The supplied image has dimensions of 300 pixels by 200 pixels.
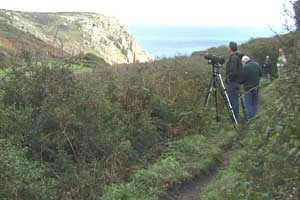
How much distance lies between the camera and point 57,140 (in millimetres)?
10195

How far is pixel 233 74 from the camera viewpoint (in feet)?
44.4

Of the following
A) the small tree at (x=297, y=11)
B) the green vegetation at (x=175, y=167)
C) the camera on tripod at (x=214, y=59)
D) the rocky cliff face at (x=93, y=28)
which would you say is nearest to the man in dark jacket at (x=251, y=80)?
the camera on tripod at (x=214, y=59)

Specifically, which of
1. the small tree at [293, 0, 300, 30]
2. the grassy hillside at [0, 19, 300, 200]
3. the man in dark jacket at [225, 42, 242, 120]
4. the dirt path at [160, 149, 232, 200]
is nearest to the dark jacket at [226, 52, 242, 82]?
the man in dark jacket at [225, 42, 242, 120]

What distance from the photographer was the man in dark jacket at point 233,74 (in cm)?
1346

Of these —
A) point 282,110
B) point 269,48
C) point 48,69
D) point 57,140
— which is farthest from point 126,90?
point 269,48

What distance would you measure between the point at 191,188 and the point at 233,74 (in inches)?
176

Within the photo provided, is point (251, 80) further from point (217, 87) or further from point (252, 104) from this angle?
point (217, 87)

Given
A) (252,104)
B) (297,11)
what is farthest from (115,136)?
(297,11)

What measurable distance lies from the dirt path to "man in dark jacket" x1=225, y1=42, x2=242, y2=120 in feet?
10.7

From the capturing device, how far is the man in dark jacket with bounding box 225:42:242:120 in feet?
44.2

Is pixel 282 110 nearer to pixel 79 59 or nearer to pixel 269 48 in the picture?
pixel 79 59

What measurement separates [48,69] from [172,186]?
11.8ft

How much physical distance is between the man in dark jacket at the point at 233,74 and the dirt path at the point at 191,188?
10.7ft

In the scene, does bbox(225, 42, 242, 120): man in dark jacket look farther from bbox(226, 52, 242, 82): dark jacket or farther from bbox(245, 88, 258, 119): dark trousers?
bbox(245, 88, 258, 119): dark trousers
